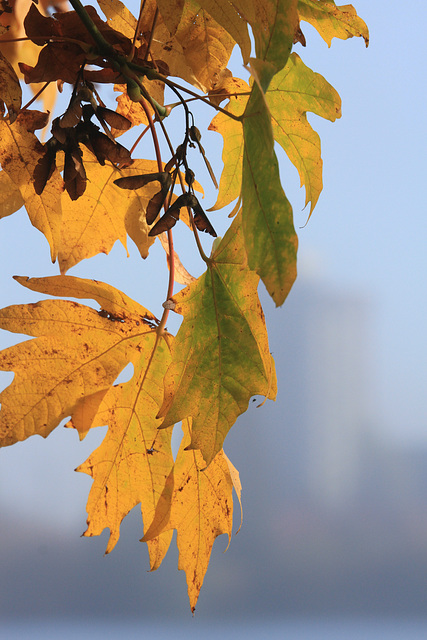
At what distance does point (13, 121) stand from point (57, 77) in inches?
0.8

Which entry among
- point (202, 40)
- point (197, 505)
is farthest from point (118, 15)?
point (197, 505)

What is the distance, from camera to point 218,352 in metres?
0.15

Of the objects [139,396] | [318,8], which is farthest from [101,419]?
[318,8]

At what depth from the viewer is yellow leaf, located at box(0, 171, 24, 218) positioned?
0.16 m

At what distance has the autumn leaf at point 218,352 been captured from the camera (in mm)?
143

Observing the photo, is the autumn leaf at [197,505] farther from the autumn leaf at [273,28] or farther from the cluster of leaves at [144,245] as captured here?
the autumn leaf at [273,28]

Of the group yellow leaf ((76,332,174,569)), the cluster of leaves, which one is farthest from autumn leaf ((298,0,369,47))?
yellow leaf ((76,332,174,569))

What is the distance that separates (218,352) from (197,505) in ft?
0.17

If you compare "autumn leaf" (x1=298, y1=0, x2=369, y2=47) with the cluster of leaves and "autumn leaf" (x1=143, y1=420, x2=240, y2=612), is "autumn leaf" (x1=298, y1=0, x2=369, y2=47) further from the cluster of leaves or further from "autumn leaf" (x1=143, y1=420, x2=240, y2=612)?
"autumn leaf" (x1=143, y1=420, x2=240, y2=612)

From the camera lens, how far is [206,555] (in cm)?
17

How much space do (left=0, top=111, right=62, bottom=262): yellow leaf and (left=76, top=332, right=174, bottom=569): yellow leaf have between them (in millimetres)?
46

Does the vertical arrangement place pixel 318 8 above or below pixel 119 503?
above

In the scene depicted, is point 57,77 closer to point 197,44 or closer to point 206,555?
point 197,44

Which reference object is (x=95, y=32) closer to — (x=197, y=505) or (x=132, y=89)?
(x=132, y=89)
